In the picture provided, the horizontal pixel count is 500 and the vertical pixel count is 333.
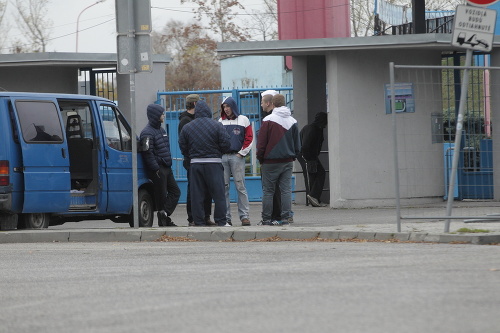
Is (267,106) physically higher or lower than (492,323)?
higher

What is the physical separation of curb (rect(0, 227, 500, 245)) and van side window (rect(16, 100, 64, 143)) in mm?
1308

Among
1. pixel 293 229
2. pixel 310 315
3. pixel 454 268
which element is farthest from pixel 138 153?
pixel 310 315

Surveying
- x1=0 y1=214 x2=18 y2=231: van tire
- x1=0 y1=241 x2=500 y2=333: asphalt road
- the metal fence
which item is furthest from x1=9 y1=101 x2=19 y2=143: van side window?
the metal fence

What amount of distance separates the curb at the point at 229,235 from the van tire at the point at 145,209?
6.60 ft

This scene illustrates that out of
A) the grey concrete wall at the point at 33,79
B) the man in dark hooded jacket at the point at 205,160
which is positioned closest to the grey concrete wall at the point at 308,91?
the grey concrete wall at the point at 33,79

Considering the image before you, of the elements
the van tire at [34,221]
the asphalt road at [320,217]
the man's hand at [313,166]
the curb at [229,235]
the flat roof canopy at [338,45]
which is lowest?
the asphalt road at [320,217]

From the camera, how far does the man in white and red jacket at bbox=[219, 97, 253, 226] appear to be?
15.7 meters

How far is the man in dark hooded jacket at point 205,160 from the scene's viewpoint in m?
15.4

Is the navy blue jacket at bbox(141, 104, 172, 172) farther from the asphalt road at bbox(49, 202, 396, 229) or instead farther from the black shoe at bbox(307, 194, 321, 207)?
the black shoe at bbox(307, 194, 321, 207)

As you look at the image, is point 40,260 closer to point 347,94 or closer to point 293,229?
point 293,229

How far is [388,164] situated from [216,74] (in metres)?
57.6

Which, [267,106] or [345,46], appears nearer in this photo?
[267,106]

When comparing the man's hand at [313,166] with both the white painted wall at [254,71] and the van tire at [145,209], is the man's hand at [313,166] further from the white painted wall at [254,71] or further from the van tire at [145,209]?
the white painted wall at [254,71]

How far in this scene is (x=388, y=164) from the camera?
20547mm
